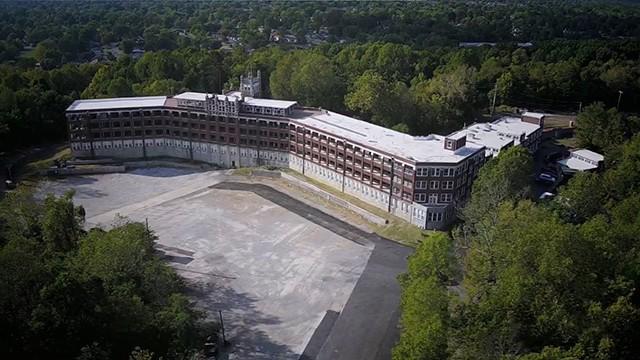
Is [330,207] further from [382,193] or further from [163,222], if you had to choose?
[163,222]

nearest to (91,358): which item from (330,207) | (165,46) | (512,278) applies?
(512,278)

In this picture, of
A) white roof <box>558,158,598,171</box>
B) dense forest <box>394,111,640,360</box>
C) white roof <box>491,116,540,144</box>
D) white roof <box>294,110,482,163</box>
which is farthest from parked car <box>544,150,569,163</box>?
dense forest <box>394,111,640,360</box>

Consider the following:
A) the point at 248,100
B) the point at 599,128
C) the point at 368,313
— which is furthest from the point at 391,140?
the point at 599,128

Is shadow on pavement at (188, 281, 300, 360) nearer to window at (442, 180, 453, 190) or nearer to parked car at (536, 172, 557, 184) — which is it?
window at (442, 180, 453, 190)

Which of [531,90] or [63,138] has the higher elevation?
[531,90]

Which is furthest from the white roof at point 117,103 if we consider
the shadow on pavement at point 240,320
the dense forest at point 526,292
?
the dense forest at point 526,292

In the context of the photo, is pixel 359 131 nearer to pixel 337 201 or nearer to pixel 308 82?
pixel 337 201

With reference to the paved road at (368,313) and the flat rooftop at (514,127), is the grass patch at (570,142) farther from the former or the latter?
the paved road at (368,313)
